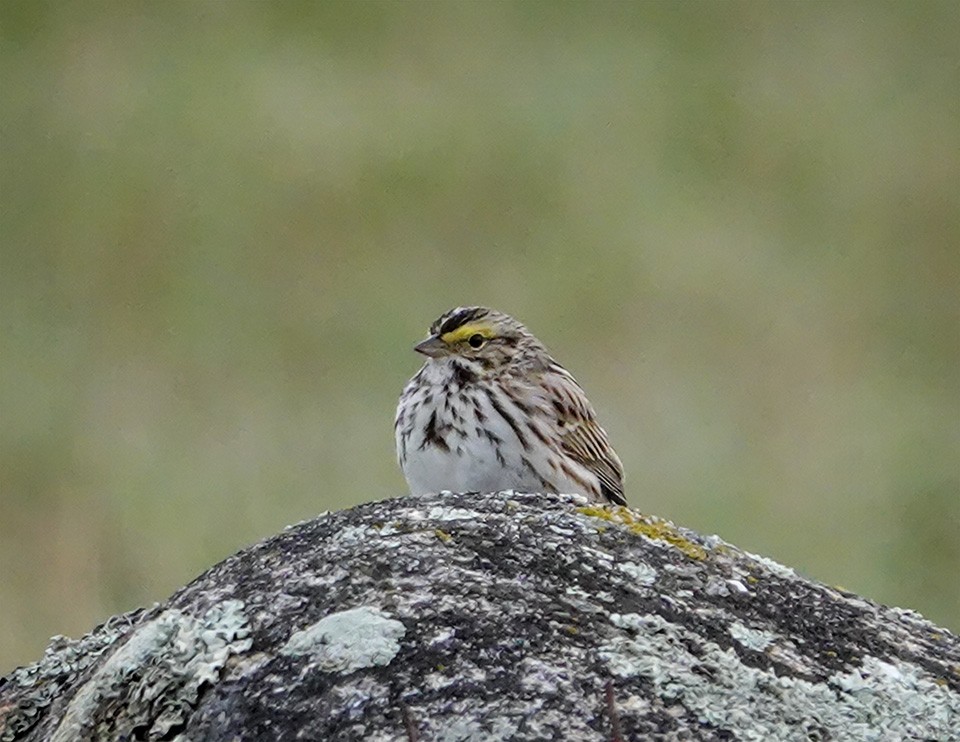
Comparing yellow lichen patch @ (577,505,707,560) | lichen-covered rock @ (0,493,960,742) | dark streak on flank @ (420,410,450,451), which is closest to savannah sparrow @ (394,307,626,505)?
dark streak on flank @ (420,410,450,451)

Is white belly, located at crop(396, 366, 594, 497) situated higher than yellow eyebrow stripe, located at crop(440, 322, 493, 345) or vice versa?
yellow eyebrow stripe, located at crop(440, 322, 493, 345)

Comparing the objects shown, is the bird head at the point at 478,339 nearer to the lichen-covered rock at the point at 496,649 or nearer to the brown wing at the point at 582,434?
the brown wing at the point at 582,434

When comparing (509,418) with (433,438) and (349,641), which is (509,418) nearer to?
(433,438)

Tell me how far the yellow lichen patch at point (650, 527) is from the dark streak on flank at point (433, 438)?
209 centimetres

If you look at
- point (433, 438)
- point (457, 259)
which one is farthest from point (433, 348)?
point (457, 259)

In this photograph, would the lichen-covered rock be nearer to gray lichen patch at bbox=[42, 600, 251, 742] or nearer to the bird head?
gray lichen patch at bbox=[42, 600, 251, 742]

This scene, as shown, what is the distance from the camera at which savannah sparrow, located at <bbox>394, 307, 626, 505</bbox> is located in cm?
643

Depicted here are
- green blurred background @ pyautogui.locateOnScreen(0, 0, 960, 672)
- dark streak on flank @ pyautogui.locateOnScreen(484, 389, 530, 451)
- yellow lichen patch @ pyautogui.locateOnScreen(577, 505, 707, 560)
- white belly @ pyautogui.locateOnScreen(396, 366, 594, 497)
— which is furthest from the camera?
green blurred background @ pyautogui.locateOnScreen(0, 0, 960, 672)

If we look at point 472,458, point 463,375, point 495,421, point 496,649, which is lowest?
point 496,649

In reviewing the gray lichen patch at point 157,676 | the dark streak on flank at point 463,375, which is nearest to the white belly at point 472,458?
the dark streak on flank at point 463,375

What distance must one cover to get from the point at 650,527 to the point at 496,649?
702 mm

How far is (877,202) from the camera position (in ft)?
49.1

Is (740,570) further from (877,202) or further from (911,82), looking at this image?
(911,82)

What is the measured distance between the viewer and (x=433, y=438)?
254 inches
